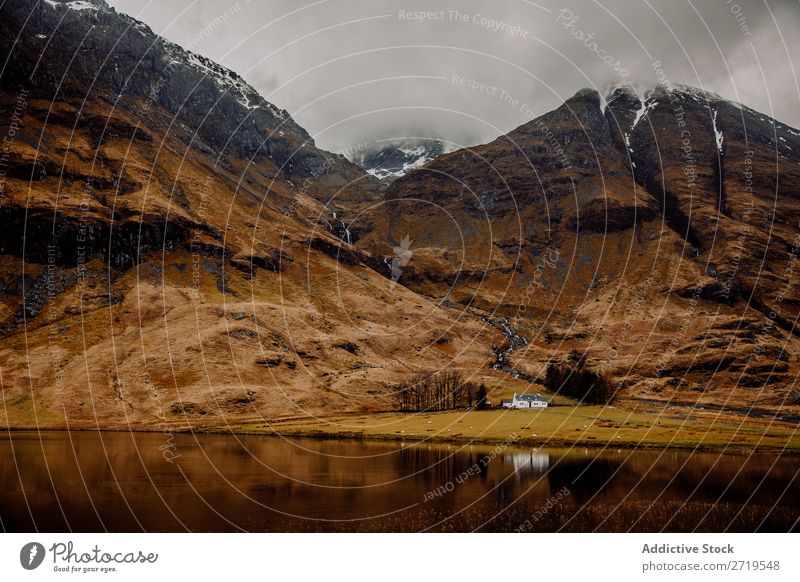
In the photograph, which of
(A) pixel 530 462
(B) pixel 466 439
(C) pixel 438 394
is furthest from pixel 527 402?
(A) pixel 530 462

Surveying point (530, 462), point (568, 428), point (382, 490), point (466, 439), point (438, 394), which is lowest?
point (438, 394)

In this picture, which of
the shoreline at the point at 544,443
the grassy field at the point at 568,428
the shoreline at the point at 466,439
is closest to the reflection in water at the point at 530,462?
the shoreline at the point at 544,443

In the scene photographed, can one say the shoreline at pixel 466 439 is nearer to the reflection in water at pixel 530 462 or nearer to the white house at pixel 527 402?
the reflection in water at pixel 530 462

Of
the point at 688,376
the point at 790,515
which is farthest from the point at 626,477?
the point at 688,376

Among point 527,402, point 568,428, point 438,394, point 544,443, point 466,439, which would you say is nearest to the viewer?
point 544,443

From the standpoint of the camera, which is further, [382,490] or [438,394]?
[438,394]

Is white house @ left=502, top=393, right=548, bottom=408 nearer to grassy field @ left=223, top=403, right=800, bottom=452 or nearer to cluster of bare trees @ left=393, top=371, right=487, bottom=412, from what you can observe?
grassy field @ left=223, top=403, right=800, bottom=452

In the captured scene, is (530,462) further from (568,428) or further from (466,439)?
(568,428)
